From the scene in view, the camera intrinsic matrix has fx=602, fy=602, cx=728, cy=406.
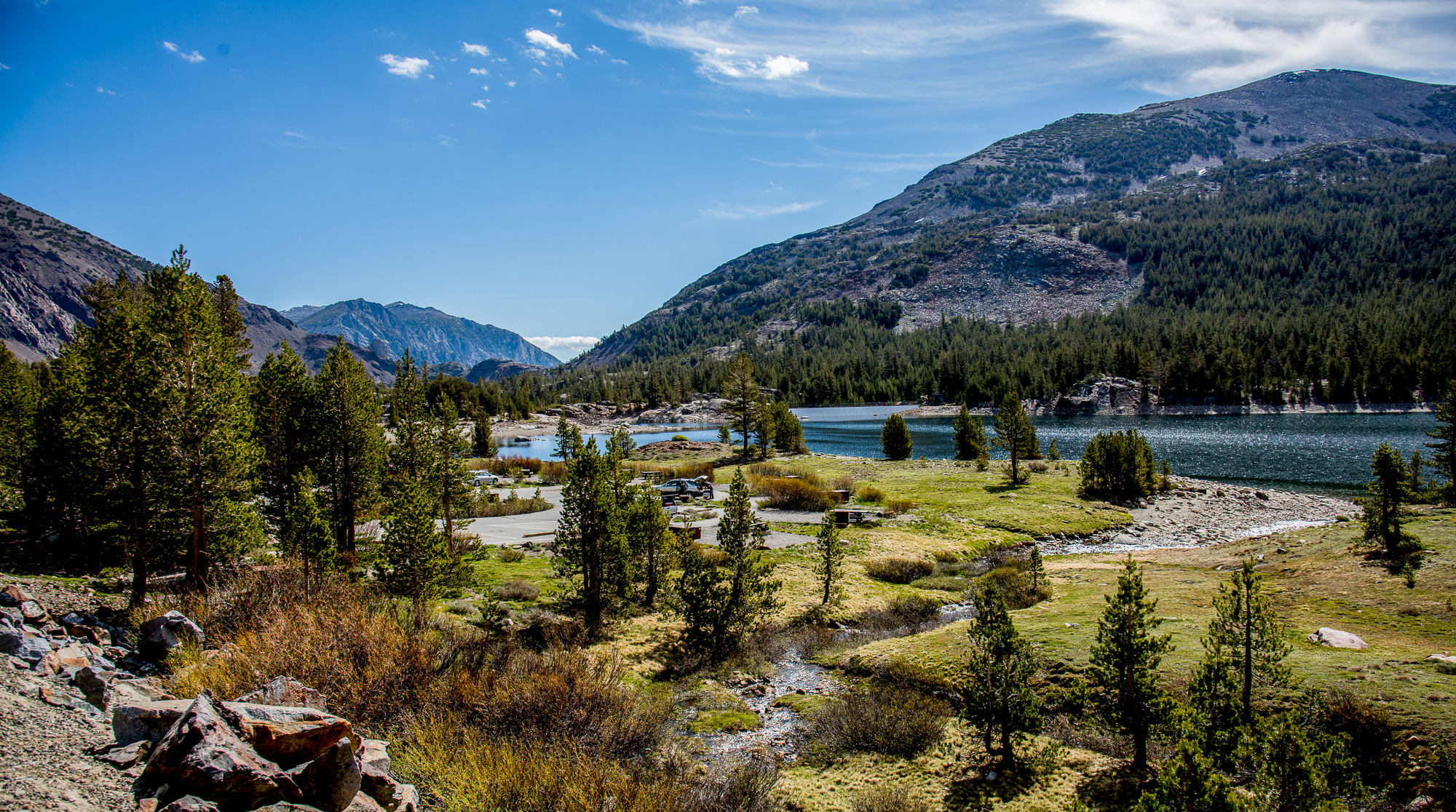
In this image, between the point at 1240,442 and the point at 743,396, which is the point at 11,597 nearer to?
the point at 743,396

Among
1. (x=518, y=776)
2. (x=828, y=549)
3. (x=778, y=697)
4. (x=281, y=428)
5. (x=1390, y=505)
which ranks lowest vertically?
(x=778, y=697)

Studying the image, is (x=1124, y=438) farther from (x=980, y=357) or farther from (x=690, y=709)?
(x=980, y=357)

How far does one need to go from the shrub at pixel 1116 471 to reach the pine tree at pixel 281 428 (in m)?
43.6

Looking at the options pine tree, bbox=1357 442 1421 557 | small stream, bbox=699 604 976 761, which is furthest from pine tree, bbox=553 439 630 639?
pine tree, bbox=1357 442 1421 557

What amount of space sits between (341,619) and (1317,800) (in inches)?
539

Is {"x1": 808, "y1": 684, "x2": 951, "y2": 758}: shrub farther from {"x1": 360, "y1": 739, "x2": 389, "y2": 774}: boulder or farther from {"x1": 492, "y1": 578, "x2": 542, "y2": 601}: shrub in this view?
{"x1": 492, "y1": 578, "x2": 542, "y2": 601}: shrub

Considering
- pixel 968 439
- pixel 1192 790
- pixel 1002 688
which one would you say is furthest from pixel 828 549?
pixel 968 439

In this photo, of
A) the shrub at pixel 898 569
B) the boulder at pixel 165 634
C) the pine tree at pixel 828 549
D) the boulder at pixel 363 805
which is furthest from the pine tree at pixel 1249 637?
the boulder at pixel 165 634

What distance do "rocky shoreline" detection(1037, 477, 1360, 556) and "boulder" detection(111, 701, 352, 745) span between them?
98.3 ft

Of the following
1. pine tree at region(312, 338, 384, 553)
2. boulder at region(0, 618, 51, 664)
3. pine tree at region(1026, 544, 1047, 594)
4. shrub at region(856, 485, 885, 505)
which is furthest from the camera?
shrub at region(856, 485, 885, 505)

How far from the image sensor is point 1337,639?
12.4 meters

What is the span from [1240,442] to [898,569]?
70548 millimetres

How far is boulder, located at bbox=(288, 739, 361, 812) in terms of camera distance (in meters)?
6.28

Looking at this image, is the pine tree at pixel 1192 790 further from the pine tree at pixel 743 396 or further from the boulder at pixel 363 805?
the pine tree at pixel 743 396
